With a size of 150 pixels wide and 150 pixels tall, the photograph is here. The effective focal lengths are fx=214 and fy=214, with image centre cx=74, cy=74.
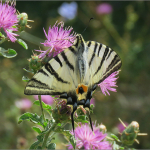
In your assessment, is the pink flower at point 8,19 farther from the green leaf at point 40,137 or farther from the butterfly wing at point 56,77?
the green leaf at point 40,137

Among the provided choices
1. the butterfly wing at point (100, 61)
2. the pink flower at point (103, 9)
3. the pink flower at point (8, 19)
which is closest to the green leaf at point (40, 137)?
the butterfly wing at point (100, 61)

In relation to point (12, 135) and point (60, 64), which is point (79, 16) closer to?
point (12, 135)

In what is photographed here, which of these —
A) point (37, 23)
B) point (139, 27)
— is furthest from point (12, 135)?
point (139, 27)

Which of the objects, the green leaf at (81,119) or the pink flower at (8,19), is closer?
the green leaf at (81,119)

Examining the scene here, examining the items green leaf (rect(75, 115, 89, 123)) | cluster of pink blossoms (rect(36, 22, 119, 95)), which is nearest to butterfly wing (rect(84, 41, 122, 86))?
cluster of pink blossoms (rect(36, 22, 119, 95))

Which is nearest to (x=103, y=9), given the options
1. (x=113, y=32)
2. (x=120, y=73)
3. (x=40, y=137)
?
(x=113, y=32)

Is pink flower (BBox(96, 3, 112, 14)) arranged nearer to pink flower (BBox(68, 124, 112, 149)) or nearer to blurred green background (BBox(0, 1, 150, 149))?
blurred green background (BBox(0, 1, 150, 149))
